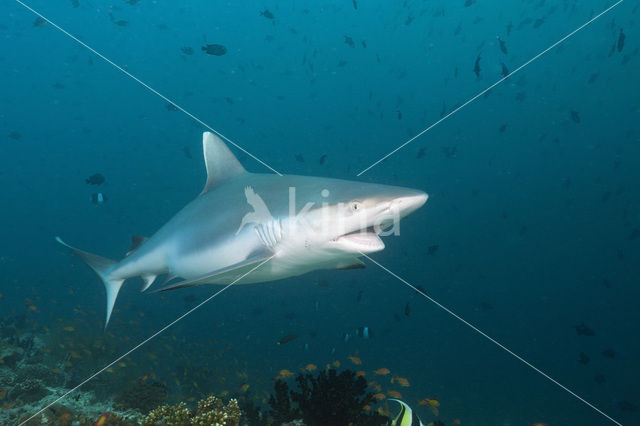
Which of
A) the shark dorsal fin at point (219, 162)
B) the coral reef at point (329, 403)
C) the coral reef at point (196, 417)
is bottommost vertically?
the coral reef at point (329, 403)

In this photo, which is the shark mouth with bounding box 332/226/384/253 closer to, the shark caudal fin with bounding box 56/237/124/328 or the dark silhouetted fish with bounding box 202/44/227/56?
the shark caudal fin with bounding box 56/237/124/328

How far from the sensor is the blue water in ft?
134

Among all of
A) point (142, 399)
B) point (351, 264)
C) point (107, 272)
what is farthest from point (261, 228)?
point (142, 399)

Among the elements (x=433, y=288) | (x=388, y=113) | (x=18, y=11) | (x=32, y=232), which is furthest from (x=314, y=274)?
(x=32, y=232)

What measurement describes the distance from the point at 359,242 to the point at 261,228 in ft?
3.67

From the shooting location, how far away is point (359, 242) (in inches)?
135

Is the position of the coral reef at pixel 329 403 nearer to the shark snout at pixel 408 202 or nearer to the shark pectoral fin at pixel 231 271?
the shark pectoral fin at pixel 231 271

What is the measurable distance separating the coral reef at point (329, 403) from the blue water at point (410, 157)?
24.1 metres

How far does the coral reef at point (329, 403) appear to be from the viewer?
4.07m

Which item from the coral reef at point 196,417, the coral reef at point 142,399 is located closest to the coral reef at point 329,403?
the coral reef at point 196,417

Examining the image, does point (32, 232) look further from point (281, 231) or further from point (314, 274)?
point (281, 231)

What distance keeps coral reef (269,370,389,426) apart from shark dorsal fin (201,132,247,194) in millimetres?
3100

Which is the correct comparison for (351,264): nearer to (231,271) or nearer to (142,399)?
(231,271)

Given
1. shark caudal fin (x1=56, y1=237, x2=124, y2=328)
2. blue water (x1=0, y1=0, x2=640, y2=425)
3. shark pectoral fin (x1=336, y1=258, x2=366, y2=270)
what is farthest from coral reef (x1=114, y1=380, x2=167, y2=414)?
blue water (x1=0, y1=0, x2=640, y2=425)
